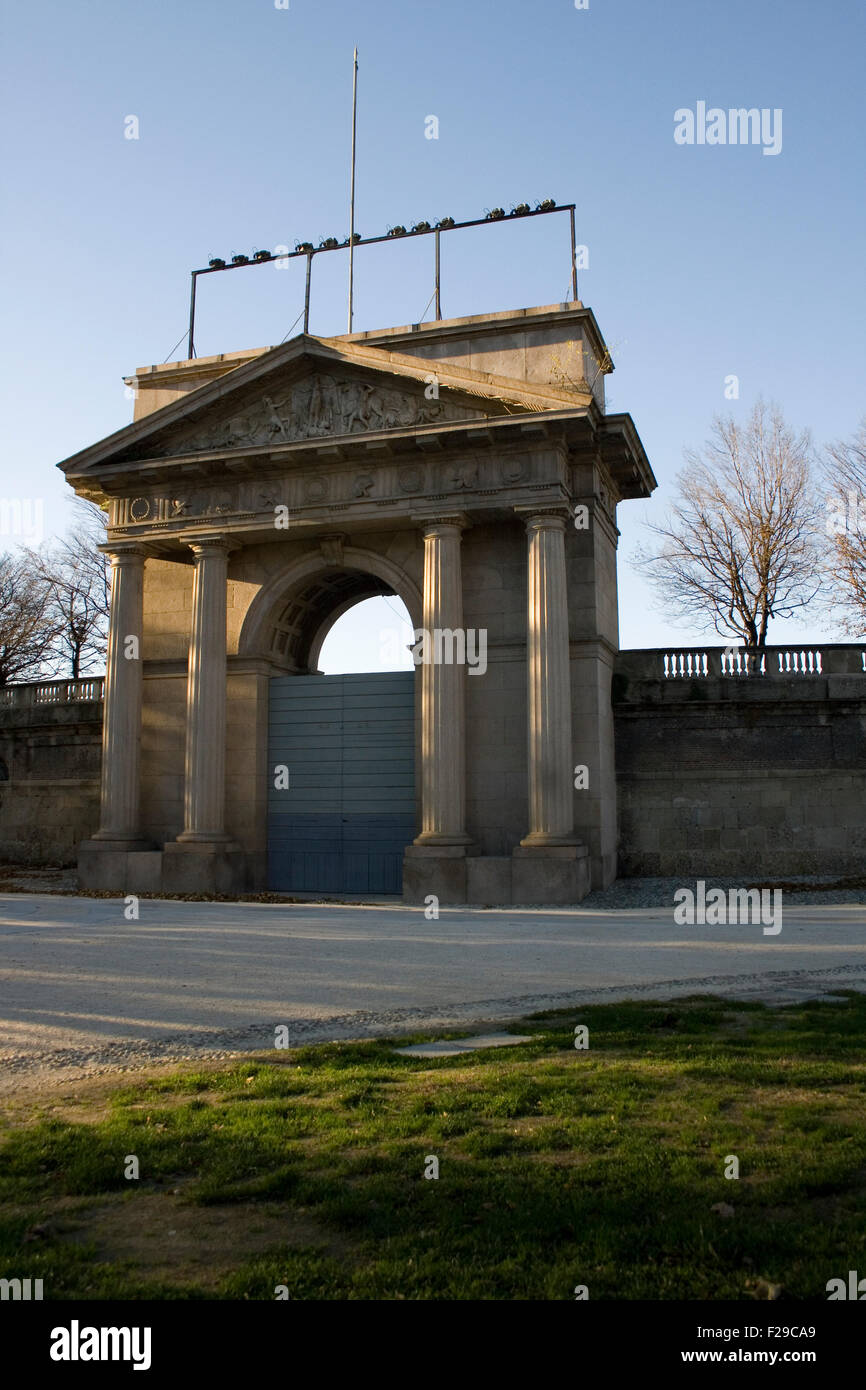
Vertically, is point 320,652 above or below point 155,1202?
above

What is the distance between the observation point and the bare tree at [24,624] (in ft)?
160

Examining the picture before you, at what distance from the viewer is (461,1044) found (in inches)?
324

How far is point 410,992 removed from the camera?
1062cm

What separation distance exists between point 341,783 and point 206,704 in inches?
139

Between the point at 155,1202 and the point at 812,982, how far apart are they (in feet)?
26.1

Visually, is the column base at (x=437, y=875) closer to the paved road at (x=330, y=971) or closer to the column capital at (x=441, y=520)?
the paved road at (x=330, y=971)

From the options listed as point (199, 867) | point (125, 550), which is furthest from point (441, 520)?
point (199, 867)

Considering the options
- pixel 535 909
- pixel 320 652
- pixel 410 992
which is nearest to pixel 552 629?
pixel 535 909

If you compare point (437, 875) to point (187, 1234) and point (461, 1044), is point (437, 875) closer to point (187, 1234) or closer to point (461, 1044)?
point (461, 1044)

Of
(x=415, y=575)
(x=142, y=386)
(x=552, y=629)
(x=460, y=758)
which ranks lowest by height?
(x=460, y=758)

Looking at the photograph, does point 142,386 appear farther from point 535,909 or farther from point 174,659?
point 535,909

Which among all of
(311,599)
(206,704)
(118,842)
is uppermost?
(311,599)
